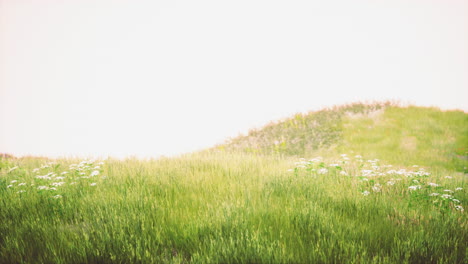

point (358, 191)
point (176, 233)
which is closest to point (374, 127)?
point (358, 191)

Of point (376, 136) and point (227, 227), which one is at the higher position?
point (227, 227)

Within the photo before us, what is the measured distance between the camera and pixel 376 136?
14.5 metres

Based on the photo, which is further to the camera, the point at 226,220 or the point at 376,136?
the point at 376,136

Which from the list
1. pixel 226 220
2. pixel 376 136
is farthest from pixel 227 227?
pixel 376 136

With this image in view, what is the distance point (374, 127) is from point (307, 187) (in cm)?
1383

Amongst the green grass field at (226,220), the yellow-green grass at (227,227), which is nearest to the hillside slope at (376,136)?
the green grass field at (226,220)

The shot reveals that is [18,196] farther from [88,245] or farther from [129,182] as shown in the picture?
[88,245]

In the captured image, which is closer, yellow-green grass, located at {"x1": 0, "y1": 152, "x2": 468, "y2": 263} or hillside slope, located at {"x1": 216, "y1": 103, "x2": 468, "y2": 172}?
yellow-green grass, located at {"x1": 0, "y1": 152, "x2": 468, "y2": 263}

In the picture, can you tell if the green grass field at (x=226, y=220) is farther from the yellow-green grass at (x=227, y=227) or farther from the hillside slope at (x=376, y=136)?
the hillside slope at (x=376, y=136)

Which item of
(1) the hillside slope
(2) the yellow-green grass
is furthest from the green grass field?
(1) the hillside slope

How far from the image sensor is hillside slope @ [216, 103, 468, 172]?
1230cm

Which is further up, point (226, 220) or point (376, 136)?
point (226, 220)

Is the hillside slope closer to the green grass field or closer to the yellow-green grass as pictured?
the green grass field

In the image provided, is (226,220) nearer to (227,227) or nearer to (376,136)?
(227,227)
